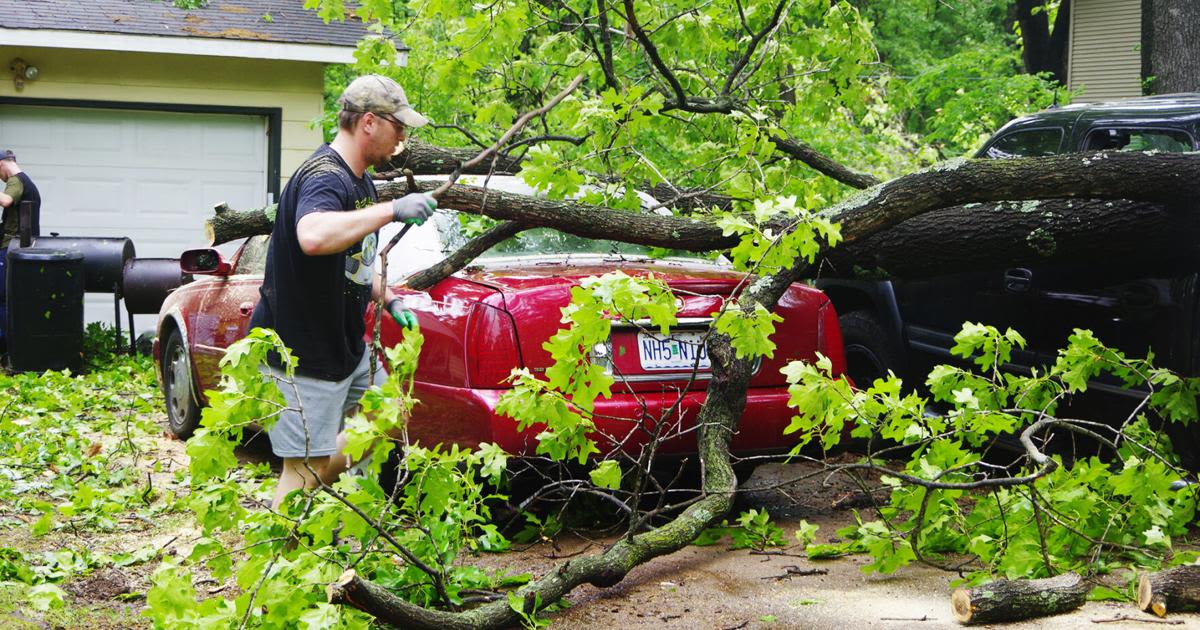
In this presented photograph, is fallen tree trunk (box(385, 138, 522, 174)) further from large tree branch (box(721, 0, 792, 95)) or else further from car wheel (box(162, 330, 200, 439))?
car wheel (box(162, 330, 200, 439))

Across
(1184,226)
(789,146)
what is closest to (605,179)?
(789,146)

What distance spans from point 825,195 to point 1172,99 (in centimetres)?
200

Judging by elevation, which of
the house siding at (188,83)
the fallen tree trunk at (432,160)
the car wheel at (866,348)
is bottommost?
the car wheel at (866,348)

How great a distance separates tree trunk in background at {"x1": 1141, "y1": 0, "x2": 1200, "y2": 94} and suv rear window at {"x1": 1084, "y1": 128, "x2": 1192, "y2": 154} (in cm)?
466

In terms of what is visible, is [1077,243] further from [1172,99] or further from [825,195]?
[825,195]

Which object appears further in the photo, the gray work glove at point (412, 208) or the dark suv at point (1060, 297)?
the dark suv at point (1060, 297)

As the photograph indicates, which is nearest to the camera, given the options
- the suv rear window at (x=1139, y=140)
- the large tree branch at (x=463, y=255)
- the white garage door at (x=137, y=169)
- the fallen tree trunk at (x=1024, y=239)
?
the large tree branch at (x=463, y=255)

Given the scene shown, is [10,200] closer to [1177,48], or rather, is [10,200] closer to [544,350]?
[544,350]

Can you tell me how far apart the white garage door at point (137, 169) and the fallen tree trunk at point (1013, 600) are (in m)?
10.7

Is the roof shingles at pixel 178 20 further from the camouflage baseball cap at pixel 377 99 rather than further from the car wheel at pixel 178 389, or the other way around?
the camouflage baseball cap at pixel 377 99

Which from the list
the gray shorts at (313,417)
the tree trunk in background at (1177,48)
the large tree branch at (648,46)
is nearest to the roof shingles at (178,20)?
the large tree branch at (648,46)

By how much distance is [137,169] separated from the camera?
13164 millimetres

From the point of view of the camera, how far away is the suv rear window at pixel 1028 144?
6887mm

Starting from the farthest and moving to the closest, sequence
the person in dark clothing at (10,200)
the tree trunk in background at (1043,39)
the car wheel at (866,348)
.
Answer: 1. the tree trunk in background at (1043,39)
2. the person in dark clothing at (10,200)
3. the car wheel at (866,348)
